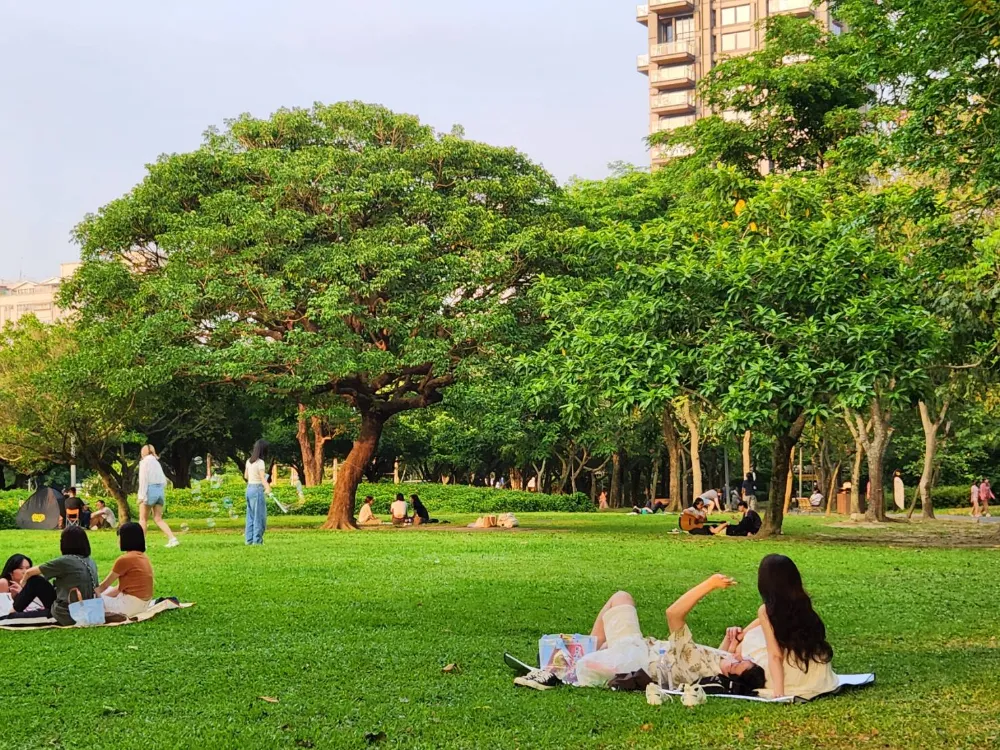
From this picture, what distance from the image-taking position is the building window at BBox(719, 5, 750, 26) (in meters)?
91.9

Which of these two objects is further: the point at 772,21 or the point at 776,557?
the point at 772,21

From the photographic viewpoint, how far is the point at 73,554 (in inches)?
420

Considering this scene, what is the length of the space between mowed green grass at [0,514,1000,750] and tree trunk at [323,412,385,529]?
11.2 m

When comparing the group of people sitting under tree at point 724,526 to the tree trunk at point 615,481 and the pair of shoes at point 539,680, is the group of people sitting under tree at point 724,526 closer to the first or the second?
the pair of shoes at point 539,680

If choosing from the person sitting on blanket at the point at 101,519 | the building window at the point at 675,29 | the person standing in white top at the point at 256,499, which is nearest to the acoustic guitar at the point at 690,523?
the person standing in white top at the point at 256,499

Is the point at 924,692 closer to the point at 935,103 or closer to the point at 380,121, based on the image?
the point at 935,103

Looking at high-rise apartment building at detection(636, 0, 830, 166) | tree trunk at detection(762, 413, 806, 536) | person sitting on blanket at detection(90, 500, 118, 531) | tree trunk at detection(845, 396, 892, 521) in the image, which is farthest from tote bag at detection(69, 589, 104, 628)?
high-rise apartment building at detection(636, 0, 830, 166)

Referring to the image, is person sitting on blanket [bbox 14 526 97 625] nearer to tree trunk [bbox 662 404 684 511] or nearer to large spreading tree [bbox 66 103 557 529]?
large spreading tree [bbox 66 103 557 529]

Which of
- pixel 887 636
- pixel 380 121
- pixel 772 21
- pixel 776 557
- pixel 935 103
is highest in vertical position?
pixel 772 21

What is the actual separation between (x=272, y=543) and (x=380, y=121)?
35.9 feet

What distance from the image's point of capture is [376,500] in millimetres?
42812

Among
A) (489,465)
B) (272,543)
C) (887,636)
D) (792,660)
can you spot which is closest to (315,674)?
(792,660)

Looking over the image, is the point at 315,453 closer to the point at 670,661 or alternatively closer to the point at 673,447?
the point at 673,447

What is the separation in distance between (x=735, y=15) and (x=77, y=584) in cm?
8971
